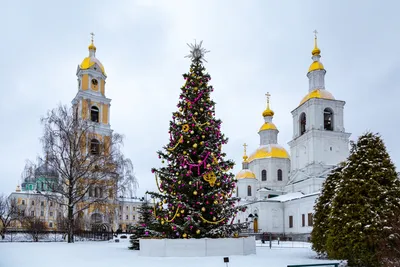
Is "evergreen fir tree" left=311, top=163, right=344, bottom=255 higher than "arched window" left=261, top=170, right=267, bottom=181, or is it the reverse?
"arched window" left=261, top=170, right=267, bottom=181

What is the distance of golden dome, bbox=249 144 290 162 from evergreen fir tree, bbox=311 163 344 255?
47047 mm

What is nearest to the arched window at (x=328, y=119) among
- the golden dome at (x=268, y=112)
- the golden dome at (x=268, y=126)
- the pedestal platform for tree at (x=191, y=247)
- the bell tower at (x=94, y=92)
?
the golden dome at (x=268, y=126)

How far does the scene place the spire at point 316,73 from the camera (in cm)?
5368

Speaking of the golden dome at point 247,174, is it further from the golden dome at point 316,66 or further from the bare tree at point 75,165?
the bare tree at point 75,165

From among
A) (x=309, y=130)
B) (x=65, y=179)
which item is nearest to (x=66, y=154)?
(x=65, y=179)

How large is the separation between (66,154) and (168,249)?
1729cm

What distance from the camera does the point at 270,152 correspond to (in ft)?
210

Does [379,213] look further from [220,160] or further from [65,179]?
[65,179]

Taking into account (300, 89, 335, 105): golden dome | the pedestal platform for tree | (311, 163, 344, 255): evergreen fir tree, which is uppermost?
(300, 89, 335, 105): golden dome

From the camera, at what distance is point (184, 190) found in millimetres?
16719

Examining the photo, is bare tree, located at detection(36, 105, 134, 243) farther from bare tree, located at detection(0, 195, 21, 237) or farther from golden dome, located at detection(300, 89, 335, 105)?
golden dome, located at detection(300, 89, 335, 105)

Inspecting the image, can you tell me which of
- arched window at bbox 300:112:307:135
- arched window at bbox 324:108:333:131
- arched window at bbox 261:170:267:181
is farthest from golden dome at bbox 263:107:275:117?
arched window at bbox 324:108:333:131

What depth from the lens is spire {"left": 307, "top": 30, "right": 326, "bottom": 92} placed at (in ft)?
176

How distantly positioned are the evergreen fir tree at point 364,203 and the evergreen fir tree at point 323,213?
127 cm
